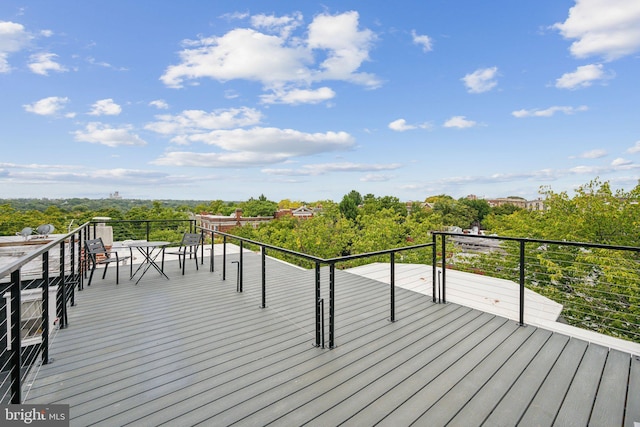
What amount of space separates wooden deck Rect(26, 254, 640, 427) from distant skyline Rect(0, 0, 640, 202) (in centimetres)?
806

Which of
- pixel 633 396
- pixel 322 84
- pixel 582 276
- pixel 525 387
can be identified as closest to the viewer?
pixel 633 396

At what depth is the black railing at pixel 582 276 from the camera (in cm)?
323

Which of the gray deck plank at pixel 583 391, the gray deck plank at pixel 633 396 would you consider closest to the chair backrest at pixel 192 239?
the gray deck plank at pixel 583 391

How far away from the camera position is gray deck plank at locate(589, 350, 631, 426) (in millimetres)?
1831

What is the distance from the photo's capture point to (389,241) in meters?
18.5

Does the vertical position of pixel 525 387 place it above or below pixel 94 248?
below

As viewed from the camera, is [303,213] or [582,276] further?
[303,213]

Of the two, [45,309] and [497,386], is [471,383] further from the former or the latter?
[45,309]

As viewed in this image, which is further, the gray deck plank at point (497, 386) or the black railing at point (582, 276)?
the black railing at point (582, 276)

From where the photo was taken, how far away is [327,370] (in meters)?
2.36

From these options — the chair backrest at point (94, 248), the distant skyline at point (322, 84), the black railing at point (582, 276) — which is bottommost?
the black railing at point (582, 276)

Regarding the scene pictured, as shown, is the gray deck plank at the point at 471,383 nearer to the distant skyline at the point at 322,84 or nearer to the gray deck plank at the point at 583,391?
the gray deck plank at the point at 583,391

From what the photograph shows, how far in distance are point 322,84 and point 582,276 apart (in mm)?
12800
